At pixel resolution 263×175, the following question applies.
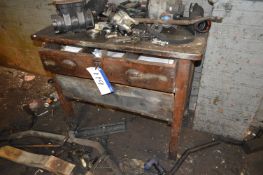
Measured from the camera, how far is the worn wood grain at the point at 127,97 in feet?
4.21

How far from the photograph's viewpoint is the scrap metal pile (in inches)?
45.5

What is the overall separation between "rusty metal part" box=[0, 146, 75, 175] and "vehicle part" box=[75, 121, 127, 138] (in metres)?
0.31

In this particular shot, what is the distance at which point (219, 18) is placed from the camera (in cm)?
117

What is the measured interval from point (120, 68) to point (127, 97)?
26 centimetres

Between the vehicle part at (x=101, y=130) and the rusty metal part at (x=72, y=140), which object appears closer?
the rusty metal part at (x=72, y=140)

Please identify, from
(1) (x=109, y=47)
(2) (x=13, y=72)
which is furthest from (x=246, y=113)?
(2) (x=13, y=72)

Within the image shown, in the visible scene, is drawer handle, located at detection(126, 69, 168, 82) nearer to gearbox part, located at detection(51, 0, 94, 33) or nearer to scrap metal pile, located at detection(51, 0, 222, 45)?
scrap metal pile, located at detection(51, 0, 222, 45)

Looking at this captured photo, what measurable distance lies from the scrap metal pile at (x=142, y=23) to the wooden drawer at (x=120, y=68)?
0.13m

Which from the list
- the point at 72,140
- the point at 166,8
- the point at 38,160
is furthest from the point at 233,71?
the point at 38,160

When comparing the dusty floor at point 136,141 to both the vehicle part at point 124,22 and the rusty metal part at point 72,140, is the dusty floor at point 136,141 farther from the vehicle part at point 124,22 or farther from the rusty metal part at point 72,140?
the vehicle part at point 124,22

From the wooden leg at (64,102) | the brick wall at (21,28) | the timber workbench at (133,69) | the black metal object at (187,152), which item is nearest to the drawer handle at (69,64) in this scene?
the timber workbench at (133,69)

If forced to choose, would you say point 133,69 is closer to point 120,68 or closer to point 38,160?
point 120,68

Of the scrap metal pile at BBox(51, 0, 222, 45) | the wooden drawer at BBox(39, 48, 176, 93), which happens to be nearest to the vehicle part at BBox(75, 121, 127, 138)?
the wooden drawer at BBox(39, 48, 176, 93)

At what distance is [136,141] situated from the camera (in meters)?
1.77
